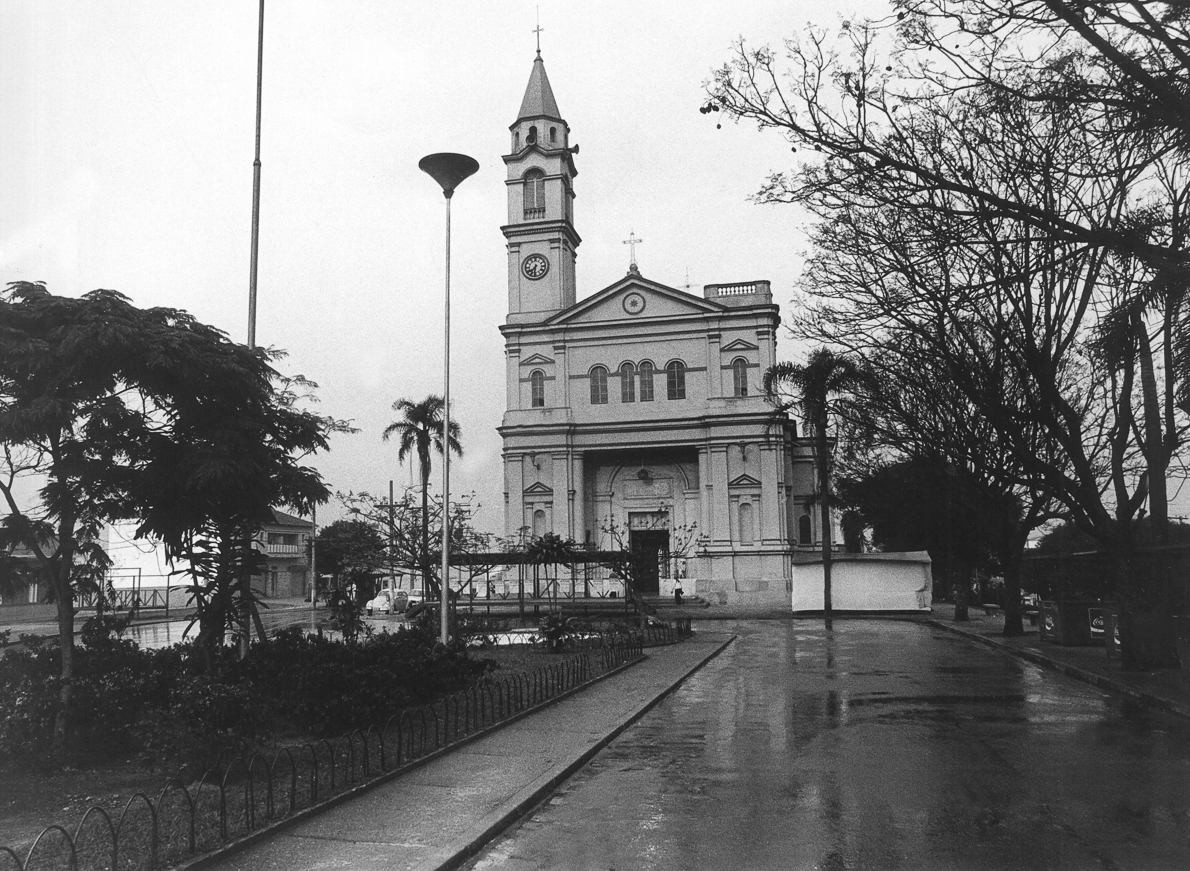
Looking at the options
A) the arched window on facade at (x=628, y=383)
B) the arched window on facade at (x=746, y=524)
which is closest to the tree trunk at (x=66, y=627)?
the arched window on facade at (x=746, y=524)

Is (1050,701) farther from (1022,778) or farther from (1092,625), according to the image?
(1092,625)

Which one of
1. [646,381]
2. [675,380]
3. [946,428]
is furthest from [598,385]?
[946,428]

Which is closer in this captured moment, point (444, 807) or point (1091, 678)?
point (444, 807)

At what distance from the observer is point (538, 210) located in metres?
56.4

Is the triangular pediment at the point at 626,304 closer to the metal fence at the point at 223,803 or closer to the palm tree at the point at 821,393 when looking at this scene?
the palm tree at the point at 821,393

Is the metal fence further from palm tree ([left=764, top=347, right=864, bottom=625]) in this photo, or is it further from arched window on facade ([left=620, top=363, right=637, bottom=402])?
arched window on facade ([left=620, top=363, right=637, bottom=402])

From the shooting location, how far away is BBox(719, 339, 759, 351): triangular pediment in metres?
54.3

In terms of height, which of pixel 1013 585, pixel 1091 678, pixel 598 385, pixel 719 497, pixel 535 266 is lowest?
pixel 1091 678

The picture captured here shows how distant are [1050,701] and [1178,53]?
8941mm

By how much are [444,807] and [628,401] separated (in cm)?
4859

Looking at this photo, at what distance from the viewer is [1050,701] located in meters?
14.2

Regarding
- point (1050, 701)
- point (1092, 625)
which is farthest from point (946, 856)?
point (1092, 625)

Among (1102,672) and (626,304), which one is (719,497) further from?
(1102,672)

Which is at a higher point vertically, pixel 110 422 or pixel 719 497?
pixel 719 497
